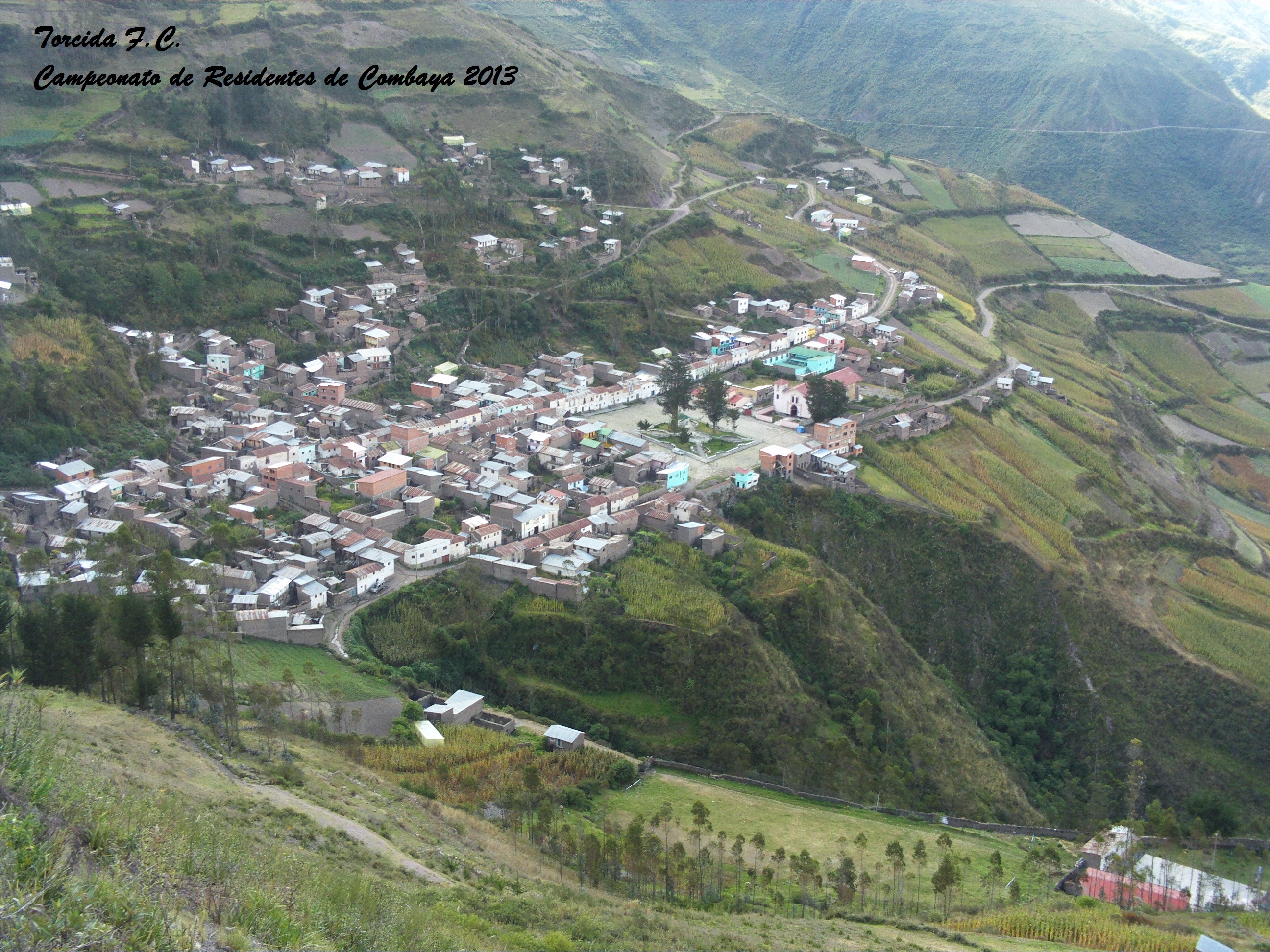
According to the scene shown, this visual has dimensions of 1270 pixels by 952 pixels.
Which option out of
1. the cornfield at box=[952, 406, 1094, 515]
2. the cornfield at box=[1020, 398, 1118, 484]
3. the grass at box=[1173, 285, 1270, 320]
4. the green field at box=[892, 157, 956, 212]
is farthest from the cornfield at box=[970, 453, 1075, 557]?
the grass at box=[1173, 285, 1270, 320]

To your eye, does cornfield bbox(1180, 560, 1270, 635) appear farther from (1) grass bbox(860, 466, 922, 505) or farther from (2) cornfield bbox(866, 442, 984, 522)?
(1) grass bbox(860, 466, 922, 505)

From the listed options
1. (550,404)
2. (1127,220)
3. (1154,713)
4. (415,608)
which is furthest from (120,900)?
(1127,220)

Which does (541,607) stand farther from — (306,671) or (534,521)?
(306,671)

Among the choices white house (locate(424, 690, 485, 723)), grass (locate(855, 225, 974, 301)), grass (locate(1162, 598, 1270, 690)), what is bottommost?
white house (locate(424, 690, 485, 723))

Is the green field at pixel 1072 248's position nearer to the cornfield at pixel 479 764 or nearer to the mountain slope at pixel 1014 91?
the mountain slope at pixel 1014 91

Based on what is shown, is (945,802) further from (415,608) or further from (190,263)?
(190,263)

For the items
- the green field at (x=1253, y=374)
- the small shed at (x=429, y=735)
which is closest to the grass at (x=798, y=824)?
the small shed at (x=429, y=735)

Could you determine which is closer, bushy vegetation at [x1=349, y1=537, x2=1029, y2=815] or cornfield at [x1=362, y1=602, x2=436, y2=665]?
bushy vegetation at [x1=349, y1=537, x2=1029, y2=815]
